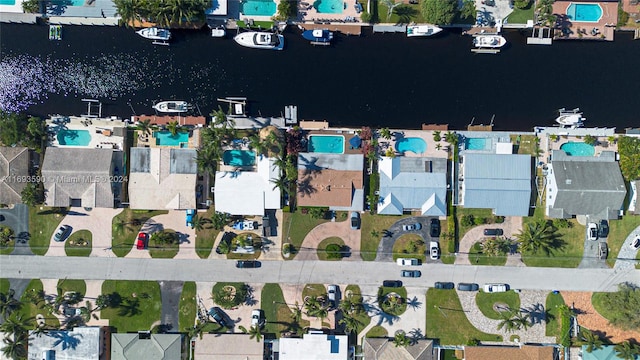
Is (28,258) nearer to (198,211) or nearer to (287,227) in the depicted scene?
(198,211)

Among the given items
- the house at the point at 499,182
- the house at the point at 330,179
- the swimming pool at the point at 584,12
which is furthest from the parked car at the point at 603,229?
the house at the point at 330,179

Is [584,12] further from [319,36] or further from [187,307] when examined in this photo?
[187,307]

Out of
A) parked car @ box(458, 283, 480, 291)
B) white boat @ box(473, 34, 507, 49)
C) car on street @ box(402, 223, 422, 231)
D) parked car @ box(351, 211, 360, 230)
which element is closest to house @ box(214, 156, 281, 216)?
parked car @ box(351, 211, 360, 230)

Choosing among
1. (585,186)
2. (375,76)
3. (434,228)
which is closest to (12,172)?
(375,76)

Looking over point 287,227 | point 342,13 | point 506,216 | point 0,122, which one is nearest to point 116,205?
point 0,122

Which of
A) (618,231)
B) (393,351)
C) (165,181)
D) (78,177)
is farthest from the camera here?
(618,231)

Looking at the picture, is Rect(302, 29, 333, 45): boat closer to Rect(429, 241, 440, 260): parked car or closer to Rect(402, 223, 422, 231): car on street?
Rect(402, 223, 422, 231): car on street

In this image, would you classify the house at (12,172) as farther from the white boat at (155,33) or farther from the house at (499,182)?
the house at (499,182)
